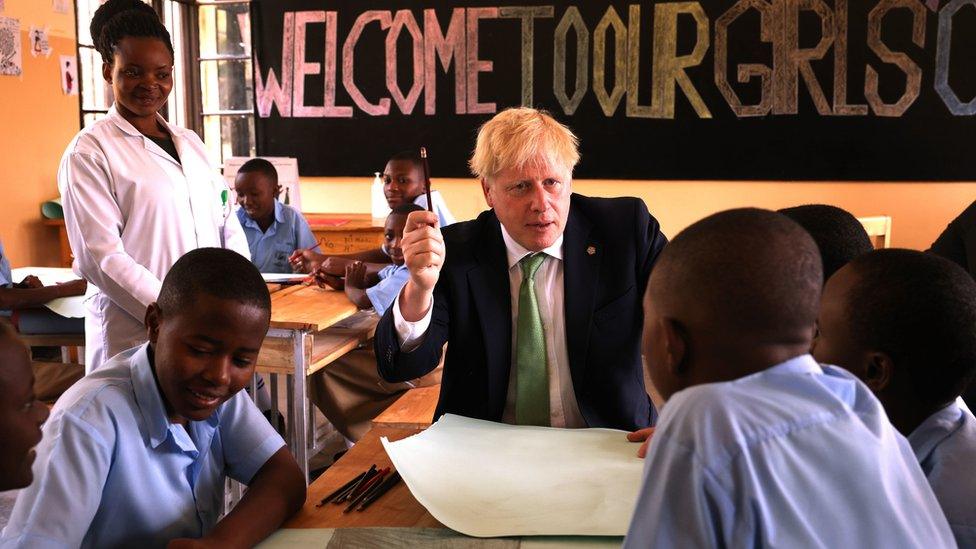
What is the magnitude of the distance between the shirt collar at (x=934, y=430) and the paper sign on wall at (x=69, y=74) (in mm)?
5520

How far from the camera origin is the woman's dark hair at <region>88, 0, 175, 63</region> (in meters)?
2.29

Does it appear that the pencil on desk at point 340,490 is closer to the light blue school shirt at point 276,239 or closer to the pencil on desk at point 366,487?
the pencil on desk at point 366,487

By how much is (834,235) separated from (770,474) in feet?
2.97

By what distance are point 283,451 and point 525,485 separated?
40 centimetres

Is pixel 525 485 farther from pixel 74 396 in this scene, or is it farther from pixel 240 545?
pixel 74 396

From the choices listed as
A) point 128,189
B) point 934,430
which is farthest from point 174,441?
point 128,189

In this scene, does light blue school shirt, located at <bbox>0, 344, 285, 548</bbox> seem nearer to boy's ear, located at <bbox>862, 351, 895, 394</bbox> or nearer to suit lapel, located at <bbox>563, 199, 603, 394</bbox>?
suit lapel, located at <bbox>563, 199, 603, 394</bbox>

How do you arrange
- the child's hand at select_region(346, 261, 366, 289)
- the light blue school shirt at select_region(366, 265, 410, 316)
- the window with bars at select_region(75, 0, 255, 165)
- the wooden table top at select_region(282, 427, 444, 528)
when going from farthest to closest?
the window with bars at select_region(75, 0, 255, 165)
the child's hand at select_region(346, 261, 366, 289)
the light blue school shirt at select_region(366, 265, 410, 316)
the wooden table top at select_region(282, 427, 444, 528)

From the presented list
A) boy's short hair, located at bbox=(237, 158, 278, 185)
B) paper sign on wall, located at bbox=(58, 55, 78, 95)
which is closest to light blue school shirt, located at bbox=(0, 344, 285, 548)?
boy's short hair, located at bbox=(237, 158, 278, 185)

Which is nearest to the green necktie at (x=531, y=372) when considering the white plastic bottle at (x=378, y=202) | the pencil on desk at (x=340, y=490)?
the pencil on desk at (x=340, y=490)

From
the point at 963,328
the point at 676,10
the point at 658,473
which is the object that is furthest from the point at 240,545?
the point at 676,10

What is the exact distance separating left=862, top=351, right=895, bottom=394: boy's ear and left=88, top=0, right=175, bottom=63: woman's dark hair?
193cm

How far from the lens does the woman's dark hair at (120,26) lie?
2.29 metres

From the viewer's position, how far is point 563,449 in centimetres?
143
